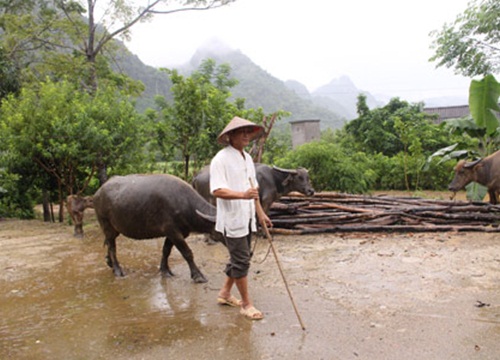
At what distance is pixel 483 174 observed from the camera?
9055mm

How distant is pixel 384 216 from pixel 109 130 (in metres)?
7.04

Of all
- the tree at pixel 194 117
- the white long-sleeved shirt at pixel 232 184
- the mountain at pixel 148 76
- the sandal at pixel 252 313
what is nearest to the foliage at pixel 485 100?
the tree at pixel 194 117

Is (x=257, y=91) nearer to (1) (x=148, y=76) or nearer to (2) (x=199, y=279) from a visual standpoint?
(1) (x=148, y=76)

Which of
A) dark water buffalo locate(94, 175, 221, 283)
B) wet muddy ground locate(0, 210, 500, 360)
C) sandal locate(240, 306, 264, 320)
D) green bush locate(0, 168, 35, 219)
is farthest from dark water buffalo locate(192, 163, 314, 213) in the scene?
green bush locate(0, 168, 35, 219)

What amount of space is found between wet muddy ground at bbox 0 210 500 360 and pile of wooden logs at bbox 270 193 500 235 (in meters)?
0.59

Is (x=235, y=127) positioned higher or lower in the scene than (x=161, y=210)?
higher

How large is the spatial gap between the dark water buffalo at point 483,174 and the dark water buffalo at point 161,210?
6.69 m

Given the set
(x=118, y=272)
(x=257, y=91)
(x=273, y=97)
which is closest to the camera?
(x=118, y=272)

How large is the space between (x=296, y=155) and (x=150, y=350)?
35.3 feet

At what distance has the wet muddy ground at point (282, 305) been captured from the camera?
3328 mm

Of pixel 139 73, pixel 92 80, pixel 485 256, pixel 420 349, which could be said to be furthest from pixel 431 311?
pixel 139 73

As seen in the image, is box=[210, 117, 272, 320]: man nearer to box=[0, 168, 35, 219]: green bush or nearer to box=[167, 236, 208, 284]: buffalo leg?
box=[167, 236, 208, 284]: buffalo leg

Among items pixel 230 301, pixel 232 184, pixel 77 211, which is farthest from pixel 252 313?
pixel 77 211

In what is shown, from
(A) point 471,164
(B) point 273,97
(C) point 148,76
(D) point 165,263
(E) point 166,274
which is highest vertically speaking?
(C) point 148,76
